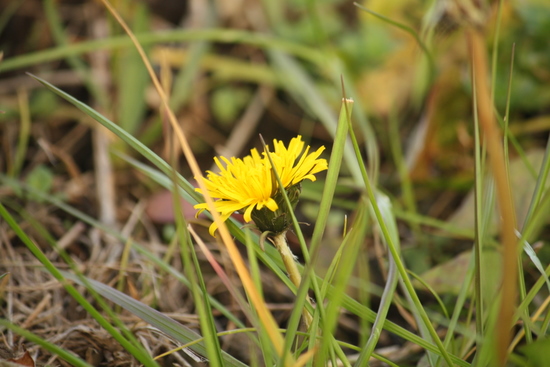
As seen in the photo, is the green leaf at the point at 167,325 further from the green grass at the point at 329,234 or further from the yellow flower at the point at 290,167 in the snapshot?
the yellow flower at the point at 290,167

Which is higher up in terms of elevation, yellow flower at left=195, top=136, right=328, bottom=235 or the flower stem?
yellow flower at left=195, top=136, right=328, bottom=235

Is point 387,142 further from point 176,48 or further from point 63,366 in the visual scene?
point 63,366

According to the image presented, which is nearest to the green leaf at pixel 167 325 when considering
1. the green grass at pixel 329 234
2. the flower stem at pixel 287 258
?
the green grass at pixel 329 234

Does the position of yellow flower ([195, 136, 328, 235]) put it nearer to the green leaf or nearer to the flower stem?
the flower stem

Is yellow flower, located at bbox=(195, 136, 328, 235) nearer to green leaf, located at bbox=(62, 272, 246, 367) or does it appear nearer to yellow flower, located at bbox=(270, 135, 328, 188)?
yellow flower, located at bbox=(270, 135, 328, 188)

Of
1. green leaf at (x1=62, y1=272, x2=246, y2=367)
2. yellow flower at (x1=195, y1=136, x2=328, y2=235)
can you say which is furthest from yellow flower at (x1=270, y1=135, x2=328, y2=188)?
green leaf at (x1=62, y1=272, x2=246, y2=367)

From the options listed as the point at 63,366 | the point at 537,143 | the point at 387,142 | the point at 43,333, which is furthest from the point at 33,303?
the point at 537,143

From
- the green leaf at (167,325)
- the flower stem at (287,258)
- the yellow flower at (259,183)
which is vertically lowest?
the green leaf at (167,325)

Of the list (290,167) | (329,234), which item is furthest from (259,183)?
(329,234)

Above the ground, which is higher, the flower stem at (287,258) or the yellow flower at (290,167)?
the yellow flower at (290,167)

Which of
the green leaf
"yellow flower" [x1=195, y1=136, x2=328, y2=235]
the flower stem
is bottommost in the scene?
the green leaf

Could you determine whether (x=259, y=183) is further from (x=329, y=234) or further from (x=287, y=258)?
(x=329, y=234)
